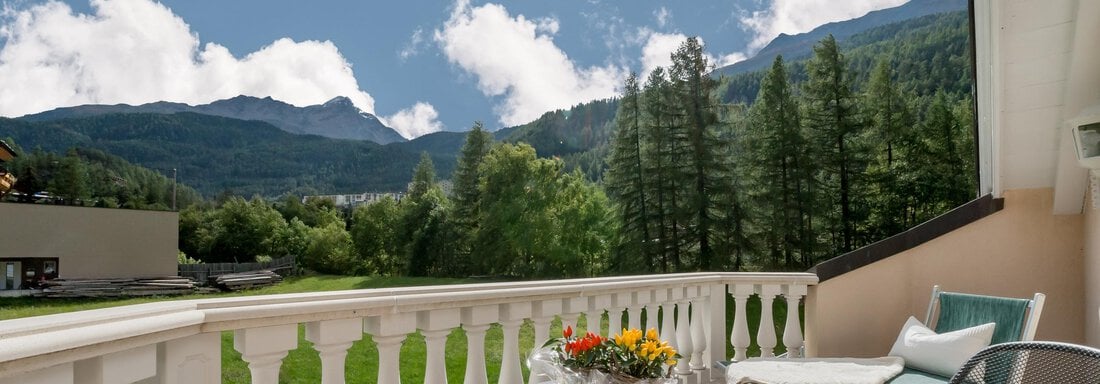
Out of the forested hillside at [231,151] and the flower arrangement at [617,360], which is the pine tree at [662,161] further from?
the forested hillside at [231,151]

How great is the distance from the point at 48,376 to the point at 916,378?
8.23 feet

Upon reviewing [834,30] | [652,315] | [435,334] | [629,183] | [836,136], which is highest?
[834,30]

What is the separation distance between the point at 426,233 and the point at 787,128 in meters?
16.0

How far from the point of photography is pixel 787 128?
A: 644 inches

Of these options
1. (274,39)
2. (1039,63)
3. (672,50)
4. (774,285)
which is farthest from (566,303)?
(274,39)

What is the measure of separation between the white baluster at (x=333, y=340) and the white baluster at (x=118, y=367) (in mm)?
370

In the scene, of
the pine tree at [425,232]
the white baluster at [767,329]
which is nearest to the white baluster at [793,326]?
the white baluster at [767,329]

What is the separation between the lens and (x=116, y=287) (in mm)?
20172

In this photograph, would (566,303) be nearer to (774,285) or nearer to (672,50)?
(774,285)

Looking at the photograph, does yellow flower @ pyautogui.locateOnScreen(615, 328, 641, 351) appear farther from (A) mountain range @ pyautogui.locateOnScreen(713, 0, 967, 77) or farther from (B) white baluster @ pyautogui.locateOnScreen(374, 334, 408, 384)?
(A) mountain range @ pyautogui.locateOnScreen(713, 0, 967, 77)

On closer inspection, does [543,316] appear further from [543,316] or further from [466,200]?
[466,200]

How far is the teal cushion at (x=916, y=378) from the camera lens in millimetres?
2137

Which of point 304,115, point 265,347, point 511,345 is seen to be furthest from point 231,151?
point 265,347

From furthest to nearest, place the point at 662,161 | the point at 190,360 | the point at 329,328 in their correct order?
the point at 662,161
the point at 329,328
the point at 190,360
